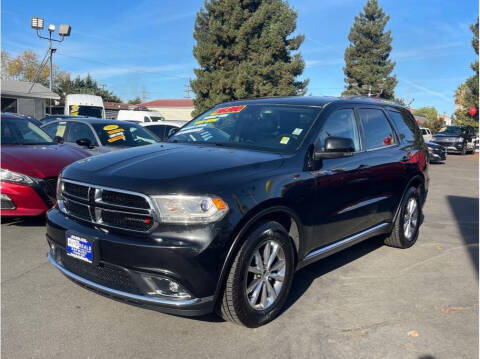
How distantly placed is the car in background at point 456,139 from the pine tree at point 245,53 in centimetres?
1045

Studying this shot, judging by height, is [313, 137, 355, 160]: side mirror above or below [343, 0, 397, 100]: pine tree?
below

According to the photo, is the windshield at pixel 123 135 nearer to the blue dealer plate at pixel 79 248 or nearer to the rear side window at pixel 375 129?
the rear side window at pixel 375 129

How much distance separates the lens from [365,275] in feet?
14.9

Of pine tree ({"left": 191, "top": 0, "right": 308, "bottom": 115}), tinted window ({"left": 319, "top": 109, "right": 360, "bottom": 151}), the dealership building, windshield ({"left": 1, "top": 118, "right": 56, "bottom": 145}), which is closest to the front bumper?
tinted window ({"left": 319, "top": 109, "right": 360, "bottom": 151})

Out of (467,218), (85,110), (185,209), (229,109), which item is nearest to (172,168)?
(185,209)

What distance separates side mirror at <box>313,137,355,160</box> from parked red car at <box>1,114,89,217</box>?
11.5ft

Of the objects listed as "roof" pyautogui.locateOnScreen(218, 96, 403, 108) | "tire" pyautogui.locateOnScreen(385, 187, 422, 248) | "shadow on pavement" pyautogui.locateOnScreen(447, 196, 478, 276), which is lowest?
"shadow on pavement" pyautogui.locateOnScreen(447, 196, 478, 276)

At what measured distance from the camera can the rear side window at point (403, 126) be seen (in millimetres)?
5449

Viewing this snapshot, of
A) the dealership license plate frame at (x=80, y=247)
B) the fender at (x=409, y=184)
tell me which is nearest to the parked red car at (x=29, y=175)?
the dealership license plate frame at (x=80, y=247)

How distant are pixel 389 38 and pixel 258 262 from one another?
158 ft

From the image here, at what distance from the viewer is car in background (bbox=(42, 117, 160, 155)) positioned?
8344 millimetres

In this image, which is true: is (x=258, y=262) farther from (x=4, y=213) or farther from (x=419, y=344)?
(x=4, y=213)

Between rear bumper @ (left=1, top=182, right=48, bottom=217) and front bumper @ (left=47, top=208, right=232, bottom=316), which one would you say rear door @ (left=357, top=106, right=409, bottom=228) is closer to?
front bumper @ (left=47, top=208, right=232, bottom=316)

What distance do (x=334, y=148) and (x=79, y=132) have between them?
6.37 meters
